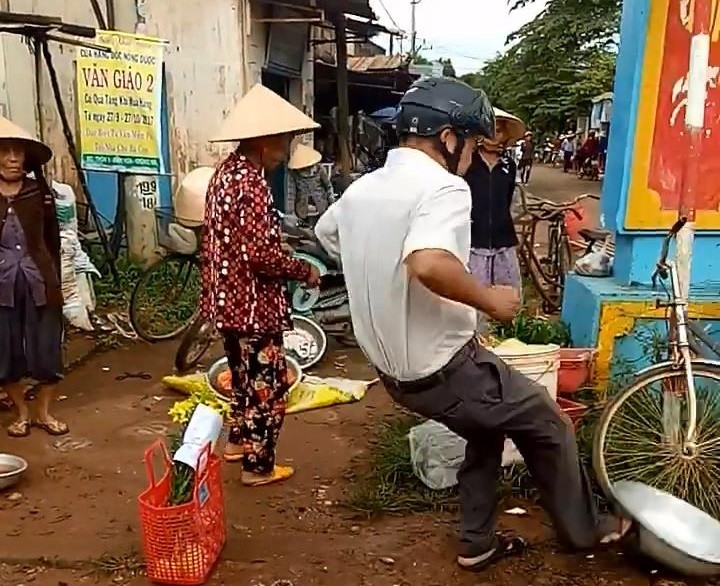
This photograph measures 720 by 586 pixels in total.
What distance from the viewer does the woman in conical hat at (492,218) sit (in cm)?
575

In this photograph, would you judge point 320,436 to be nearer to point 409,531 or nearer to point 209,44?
point 409,531

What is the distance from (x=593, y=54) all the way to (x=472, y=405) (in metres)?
20.1

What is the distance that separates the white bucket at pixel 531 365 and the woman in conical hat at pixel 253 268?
1.03 meters

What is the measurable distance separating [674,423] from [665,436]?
99 millimetres

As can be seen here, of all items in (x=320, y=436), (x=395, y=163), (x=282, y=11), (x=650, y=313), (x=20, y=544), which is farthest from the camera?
(x=282, y=11)

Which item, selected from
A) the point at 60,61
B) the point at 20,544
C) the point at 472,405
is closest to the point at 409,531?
the point at 472,405

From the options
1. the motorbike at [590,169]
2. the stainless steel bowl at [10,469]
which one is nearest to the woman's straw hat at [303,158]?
the stainless steel bowl at [10,469]

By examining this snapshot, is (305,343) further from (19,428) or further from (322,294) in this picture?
(19,428)

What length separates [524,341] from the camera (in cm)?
503

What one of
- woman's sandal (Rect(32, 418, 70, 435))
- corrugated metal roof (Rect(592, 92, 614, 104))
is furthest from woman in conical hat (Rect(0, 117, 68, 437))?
corrugated metal roof (Rect(592, 92, 614, 104))

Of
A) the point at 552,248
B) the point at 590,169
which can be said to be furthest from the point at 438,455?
the point at 590,169

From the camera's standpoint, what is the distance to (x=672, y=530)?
3.47 meters

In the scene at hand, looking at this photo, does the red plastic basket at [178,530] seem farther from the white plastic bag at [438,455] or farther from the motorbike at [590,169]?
the motorbike at [590,169]

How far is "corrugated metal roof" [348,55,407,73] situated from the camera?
18.9m
